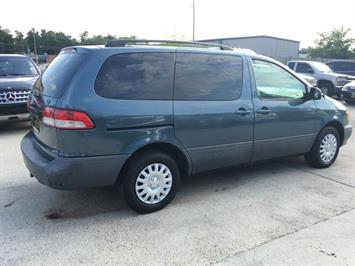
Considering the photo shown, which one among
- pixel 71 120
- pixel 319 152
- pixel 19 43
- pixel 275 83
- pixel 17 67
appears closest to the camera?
pixel 71 120

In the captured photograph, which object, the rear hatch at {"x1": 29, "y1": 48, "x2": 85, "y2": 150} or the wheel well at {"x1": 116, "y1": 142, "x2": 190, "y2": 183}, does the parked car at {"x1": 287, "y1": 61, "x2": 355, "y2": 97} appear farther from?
the rear hatch at {"x1": 29, "y1": 48, "x2": 85, "y2": 150}

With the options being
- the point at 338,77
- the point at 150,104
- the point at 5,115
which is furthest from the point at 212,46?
the point at 338,77

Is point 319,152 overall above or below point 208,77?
below

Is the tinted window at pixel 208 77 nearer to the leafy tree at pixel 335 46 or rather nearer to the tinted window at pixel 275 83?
the tinted window at pixel 275 83

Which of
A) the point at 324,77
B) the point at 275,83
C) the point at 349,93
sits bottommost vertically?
the point at 349,93

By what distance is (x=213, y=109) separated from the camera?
386 centimetres

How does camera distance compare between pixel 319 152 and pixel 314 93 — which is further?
pixel 319 152

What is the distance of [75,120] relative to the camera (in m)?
3.11

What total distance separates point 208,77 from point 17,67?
6.34m

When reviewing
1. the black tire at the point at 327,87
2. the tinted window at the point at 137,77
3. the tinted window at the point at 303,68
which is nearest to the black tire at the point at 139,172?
the tinted window at the point at 137,77

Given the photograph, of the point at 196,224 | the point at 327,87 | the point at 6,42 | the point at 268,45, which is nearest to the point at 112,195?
the point at 196,224

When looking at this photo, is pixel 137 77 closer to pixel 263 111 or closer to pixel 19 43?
pixel 263 111

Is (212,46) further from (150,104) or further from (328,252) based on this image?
(328,252)

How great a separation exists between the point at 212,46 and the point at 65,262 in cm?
289
